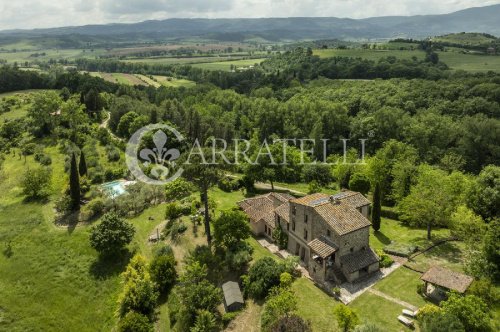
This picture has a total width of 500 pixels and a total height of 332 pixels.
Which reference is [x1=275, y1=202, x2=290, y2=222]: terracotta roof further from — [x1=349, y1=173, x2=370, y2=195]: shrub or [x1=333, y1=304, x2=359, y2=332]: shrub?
[x1=349, y1=173, x2=370, y2=195]: shrub

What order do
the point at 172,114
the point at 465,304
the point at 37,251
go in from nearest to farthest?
the point at 465,304 < the point at 37,251 < the point at 172,114

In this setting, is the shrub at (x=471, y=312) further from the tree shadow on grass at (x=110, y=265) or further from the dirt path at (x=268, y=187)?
the dirt path at (x=268, y=187)

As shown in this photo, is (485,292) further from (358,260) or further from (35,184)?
(35,184)

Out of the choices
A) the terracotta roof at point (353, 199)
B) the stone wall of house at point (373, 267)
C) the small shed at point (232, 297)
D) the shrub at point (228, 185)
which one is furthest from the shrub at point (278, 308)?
the shrub at point (228, 185)

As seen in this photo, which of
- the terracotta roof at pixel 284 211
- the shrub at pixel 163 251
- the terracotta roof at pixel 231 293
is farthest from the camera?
the terracotta roof at pixel 284 211

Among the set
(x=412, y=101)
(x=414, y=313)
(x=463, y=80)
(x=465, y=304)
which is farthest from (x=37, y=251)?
(x=463, y=80)

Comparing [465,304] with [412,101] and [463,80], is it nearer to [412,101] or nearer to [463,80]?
[412,101]
